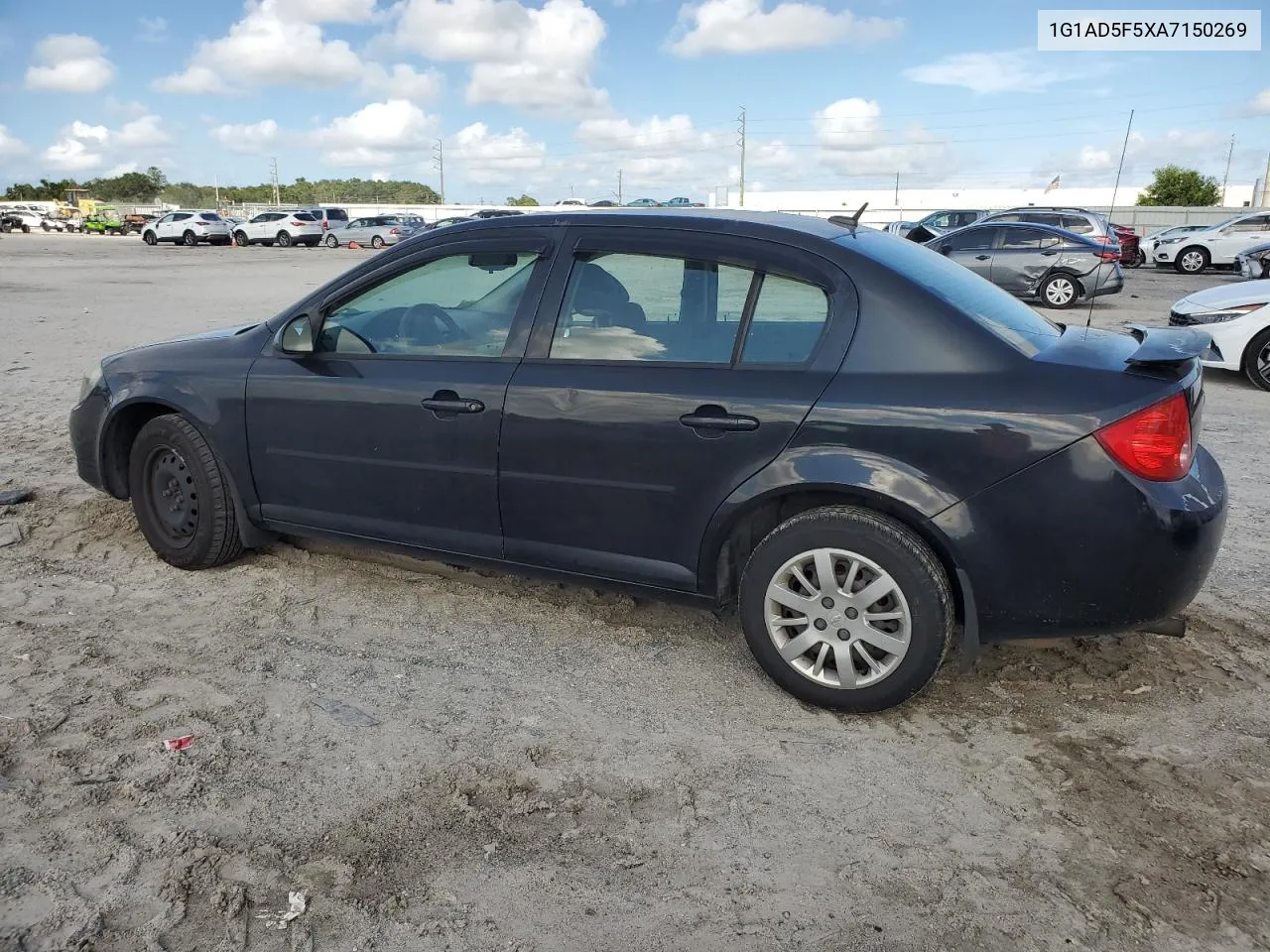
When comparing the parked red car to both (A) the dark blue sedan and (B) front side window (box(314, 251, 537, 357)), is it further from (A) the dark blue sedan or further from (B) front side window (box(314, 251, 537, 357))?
(B) front side window (box(314, 251, 537, 357))

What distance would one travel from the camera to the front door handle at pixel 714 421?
3307 mm

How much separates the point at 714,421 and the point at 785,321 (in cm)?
43

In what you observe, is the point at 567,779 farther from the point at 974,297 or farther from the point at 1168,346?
the point at 1168,346

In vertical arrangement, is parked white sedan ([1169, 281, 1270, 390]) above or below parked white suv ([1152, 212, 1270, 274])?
below

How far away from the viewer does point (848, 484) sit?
125 inches

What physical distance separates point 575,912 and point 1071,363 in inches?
86.6

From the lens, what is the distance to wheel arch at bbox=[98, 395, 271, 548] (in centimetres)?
443

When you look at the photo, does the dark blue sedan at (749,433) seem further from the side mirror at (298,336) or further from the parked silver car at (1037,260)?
the parked silver car at (1037,260)

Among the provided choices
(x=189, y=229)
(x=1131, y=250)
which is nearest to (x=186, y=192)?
(x=189, y=229)

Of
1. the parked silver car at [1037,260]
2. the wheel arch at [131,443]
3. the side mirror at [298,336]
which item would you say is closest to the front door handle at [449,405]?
the side mirror at [298,336]

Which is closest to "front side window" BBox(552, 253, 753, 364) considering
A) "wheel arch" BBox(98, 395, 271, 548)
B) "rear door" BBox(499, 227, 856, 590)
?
"rear door" BBox(499, 227, 856, 590)

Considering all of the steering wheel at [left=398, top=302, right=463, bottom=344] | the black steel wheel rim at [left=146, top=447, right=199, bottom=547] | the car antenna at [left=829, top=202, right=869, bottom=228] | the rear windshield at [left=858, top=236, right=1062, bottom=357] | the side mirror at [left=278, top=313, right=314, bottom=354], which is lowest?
the black steel wheel rim at [left=146, top=447, right=199, bottom=547]

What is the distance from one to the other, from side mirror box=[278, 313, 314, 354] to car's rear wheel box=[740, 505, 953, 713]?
2.11 m

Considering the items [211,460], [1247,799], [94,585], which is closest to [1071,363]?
[1247,799]
